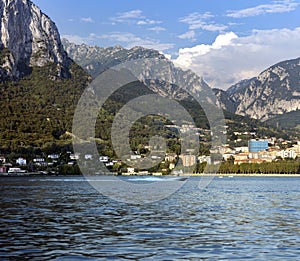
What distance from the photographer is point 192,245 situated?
20156mm

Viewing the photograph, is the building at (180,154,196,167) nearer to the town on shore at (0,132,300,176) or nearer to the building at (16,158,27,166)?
the town on shore at (0,132,300,176)

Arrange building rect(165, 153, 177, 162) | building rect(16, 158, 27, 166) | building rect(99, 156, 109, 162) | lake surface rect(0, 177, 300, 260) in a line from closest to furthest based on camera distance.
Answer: lake surface rect(0, 177, 300, 260)
building rect(16, 158, 27, 166)
building rect(99, 156, 109, 162)
building rect(165, 153, 177, 162)

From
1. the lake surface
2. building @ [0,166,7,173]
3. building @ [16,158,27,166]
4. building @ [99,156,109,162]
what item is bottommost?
the lake surface

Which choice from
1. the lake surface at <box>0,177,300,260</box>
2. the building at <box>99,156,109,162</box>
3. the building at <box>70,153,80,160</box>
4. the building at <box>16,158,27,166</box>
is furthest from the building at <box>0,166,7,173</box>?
the lake surface at <box>0,177,300,260</box>

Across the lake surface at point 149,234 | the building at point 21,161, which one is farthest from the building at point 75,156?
the lake surface at point 149,234

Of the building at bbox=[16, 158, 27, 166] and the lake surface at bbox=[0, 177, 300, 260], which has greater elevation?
the building at bbox=[16, 158, 27, 166]

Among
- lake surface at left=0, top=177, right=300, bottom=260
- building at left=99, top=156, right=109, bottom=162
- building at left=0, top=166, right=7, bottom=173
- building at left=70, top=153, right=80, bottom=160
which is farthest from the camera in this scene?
building at left=99, top=156, right=109, bottom=162

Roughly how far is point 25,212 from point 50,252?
15.2 m

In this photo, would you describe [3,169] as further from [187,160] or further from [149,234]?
[149,234]

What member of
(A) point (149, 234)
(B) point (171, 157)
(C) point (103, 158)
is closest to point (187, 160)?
(B) point (171, 157)

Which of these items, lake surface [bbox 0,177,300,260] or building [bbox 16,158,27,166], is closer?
lake surface [bbox 0,177,300,260]

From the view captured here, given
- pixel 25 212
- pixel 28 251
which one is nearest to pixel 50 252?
pixel 28 251

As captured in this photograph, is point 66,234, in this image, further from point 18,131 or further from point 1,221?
point 18,131

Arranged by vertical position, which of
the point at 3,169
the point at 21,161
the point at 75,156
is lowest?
the point at 3,169
